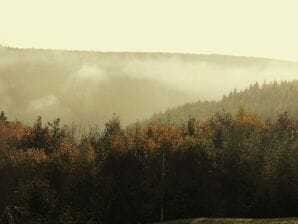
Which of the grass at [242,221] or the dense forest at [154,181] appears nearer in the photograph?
the grass at [242,221]

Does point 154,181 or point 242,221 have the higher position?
point 242,221

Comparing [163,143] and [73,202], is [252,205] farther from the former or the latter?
[73,202]

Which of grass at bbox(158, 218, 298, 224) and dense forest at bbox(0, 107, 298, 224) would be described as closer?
grass at bbox(158, 218, 298, 224)

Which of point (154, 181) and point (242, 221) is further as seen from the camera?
point (154, 181)

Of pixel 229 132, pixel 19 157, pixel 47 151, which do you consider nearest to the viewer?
pixel 19 157

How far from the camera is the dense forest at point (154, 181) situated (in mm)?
81000

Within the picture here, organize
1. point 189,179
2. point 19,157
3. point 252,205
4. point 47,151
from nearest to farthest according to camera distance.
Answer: point 252,205, point 189,179, point 19,157, point 47,151

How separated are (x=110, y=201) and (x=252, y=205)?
20977 mm

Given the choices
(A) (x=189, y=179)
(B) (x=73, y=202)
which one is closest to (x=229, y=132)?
(A) (x=189, y=179)

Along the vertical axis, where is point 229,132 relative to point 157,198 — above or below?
above

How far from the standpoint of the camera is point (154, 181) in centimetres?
8750

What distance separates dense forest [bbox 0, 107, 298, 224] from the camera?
81000 mm

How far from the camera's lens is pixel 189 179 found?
86.3 m

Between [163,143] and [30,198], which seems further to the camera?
[163,143]
